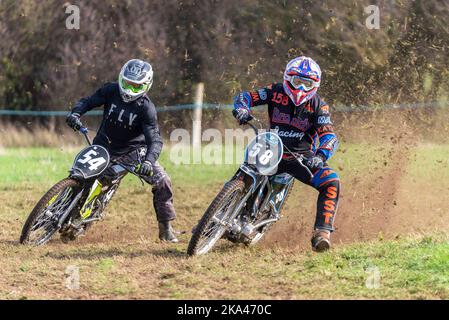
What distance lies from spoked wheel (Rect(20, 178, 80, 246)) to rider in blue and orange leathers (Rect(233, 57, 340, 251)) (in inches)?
84.8

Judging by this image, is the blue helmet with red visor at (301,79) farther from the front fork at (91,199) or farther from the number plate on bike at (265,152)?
the front fork at (91,199)

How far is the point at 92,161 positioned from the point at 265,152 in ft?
6.83

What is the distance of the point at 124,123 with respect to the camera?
34.2 ft

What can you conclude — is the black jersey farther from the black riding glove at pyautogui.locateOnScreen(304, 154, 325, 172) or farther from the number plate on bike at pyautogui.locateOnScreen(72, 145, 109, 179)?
the black riding glove at pyautogui.locateOnScreen(304, 154, 325, 172)

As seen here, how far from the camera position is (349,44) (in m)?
20.6

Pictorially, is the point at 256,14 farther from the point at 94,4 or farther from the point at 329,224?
the point at 329,224

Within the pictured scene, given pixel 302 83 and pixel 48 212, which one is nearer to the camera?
pixel 302 83

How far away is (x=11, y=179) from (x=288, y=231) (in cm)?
743

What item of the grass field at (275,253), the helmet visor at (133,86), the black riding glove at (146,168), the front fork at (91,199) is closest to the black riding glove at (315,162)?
the grass field at (275,253)

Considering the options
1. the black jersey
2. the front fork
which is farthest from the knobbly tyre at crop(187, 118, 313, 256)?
the front fork

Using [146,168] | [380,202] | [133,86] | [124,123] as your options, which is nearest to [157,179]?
[146,168]

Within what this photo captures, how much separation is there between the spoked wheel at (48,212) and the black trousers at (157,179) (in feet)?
1.78

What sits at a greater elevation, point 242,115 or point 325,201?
point 242,115

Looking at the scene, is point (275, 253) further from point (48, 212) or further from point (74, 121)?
point (74, 121)
